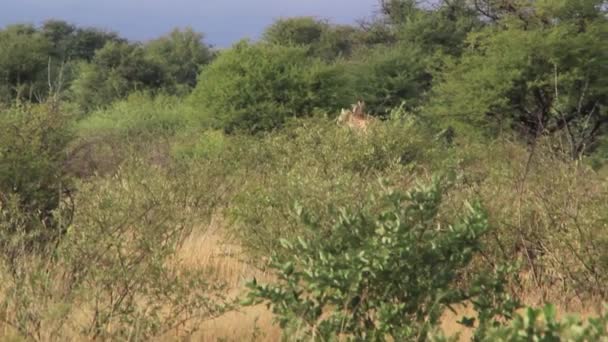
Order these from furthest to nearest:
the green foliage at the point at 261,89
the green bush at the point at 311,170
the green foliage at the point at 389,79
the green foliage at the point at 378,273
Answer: the green foliage at the point at 389,79 → the green foliage at the point at 261,89 → the green bush at the point at 311,170 → the green foliage at the point at 378,273

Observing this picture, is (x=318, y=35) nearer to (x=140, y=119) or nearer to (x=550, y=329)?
(x=140, y=119)

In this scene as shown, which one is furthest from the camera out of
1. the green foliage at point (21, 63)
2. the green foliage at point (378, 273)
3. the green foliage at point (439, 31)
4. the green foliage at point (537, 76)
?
the green foliage at point (21, 63)

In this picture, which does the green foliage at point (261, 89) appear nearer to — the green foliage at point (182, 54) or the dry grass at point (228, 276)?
the dry grass at point (228, 276)

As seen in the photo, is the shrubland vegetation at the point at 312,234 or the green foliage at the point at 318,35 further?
the green foliage at the point at 318,35

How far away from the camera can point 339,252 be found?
154 inches

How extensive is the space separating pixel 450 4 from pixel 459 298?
27463mm

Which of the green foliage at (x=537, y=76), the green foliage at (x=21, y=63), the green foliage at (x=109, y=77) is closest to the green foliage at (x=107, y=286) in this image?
the green foliage at (x=537, y=76)

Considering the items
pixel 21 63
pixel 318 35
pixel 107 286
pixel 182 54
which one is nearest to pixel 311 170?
pixel 107 286

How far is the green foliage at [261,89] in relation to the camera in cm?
1933

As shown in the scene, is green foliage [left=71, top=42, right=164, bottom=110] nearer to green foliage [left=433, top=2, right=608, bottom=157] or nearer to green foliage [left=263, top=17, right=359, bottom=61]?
green foliage [left=263, top=17, right=359, bottom=61]

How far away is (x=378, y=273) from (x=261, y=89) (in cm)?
1594

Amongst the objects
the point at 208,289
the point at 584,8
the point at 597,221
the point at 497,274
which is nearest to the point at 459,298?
the point at 497,274

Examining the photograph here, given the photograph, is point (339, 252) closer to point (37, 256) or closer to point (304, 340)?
point (304, 340)

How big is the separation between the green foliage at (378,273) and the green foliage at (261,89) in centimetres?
1516
